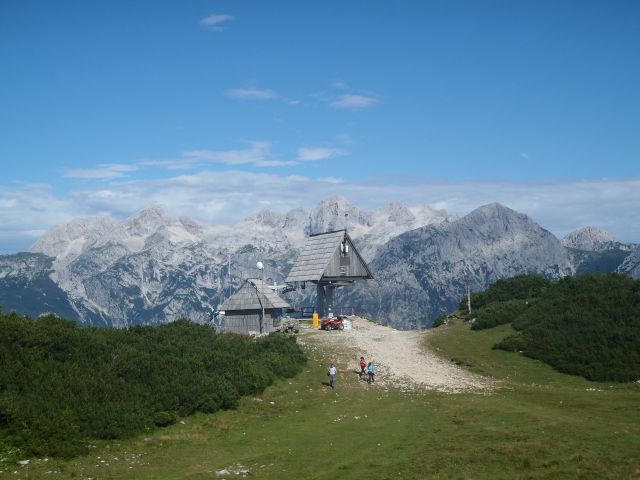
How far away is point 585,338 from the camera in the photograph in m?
47.3

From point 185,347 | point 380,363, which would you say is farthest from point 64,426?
point 380,363

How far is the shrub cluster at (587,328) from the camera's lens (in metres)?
43.4

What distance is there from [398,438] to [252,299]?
38.8m

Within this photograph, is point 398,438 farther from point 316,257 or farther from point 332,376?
point 316,257

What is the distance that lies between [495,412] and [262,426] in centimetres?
1226

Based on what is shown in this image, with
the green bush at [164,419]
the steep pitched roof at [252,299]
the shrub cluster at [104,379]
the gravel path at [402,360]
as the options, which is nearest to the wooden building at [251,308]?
the steep pitched roof at [252,299]

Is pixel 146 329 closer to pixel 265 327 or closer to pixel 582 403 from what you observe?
pixel 265 327

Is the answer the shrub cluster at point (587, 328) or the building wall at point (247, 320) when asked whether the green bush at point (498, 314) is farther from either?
the building wall at point (247, 320)

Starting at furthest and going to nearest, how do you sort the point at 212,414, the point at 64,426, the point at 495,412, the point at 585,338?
1. the point at 585,338
2. the point at 212,414
3. the point at 495,412
4. the point at 64,426

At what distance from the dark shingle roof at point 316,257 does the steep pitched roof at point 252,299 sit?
7.28 m

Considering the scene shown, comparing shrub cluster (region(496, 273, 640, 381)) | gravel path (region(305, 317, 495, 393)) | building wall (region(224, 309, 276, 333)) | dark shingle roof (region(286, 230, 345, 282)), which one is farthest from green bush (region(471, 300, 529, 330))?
building wall (region(224, 309, 276, 333))

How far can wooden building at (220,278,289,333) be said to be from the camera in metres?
66.3

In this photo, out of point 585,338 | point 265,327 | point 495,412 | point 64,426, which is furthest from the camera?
point 265,327

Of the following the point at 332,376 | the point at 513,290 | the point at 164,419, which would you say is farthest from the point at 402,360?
the point at 513,290
